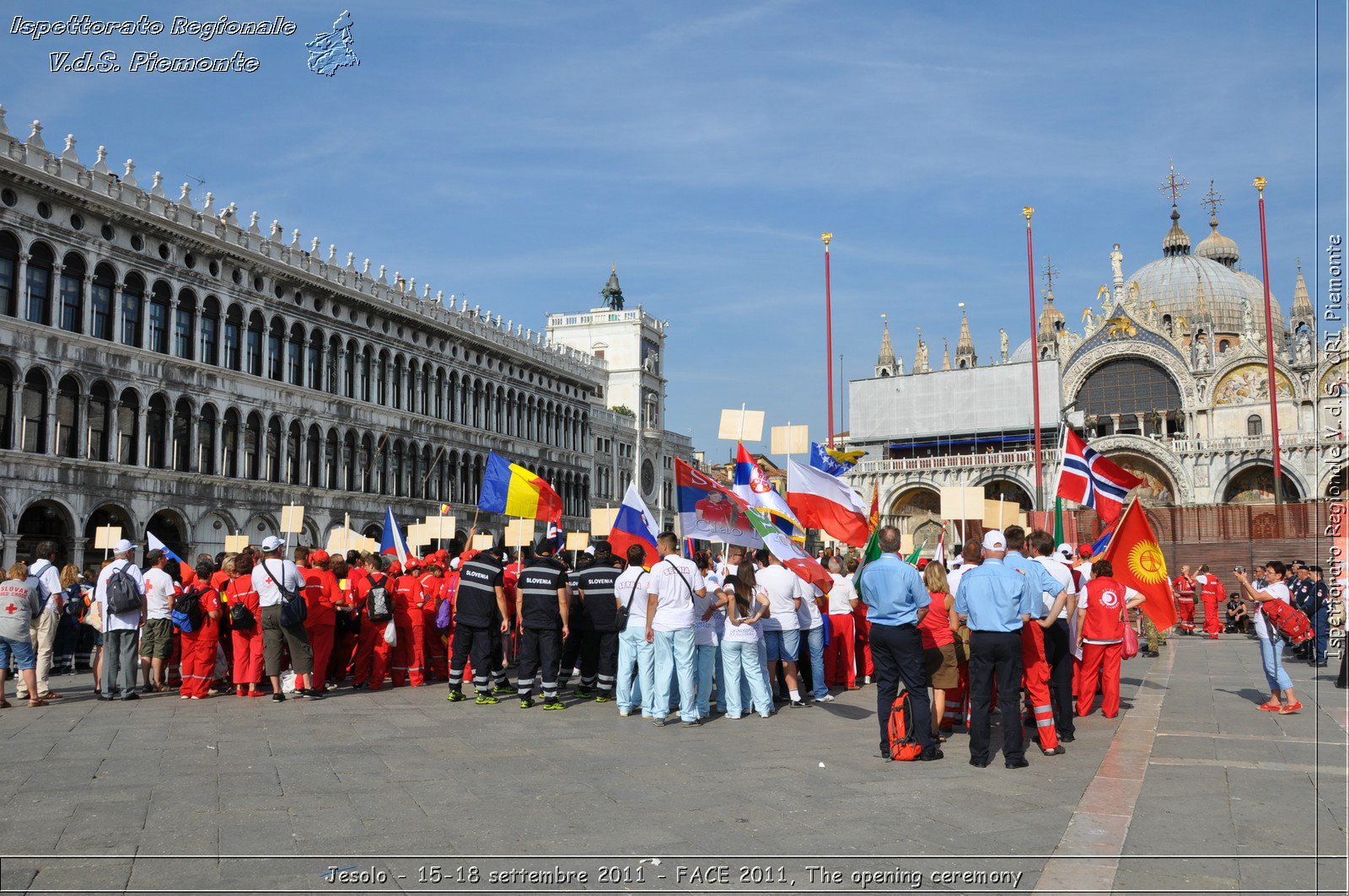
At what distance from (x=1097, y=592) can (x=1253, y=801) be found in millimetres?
4454

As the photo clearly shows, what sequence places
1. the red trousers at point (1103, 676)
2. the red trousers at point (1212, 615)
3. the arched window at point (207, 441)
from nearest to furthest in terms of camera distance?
the red trousers at point (1103, 676)
the red trousers at point (1212, 615)
the arched window at point (207, 441)

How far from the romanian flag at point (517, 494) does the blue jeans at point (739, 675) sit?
16.8 ft

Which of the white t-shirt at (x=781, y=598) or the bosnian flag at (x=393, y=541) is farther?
the bosnian flag at (x=393, y=541)

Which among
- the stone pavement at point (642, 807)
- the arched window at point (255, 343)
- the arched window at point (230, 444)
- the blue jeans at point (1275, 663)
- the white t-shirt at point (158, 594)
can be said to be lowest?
the stone pavement at point (642, 807)

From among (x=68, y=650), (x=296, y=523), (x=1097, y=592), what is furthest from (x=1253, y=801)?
(x=296, y=523)

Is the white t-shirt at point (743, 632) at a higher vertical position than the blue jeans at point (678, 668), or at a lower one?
higher

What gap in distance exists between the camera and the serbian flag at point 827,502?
13727 mm

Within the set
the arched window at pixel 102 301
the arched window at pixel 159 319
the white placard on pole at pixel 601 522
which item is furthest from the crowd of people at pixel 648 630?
the arched window at pixel 159 319

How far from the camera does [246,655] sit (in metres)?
13.0

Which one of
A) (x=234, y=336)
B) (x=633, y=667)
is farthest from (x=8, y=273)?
(x=633, y=667)

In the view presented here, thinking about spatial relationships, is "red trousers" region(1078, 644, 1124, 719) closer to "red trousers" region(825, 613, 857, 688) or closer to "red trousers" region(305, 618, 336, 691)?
"red trousers" region(825, 613, 857, 688)

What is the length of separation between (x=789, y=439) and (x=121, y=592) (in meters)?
10.4

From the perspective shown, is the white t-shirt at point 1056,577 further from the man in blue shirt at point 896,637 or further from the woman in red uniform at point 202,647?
the woman in red uniform at point 202,647

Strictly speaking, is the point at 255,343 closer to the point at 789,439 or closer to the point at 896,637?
the point at 789,439
